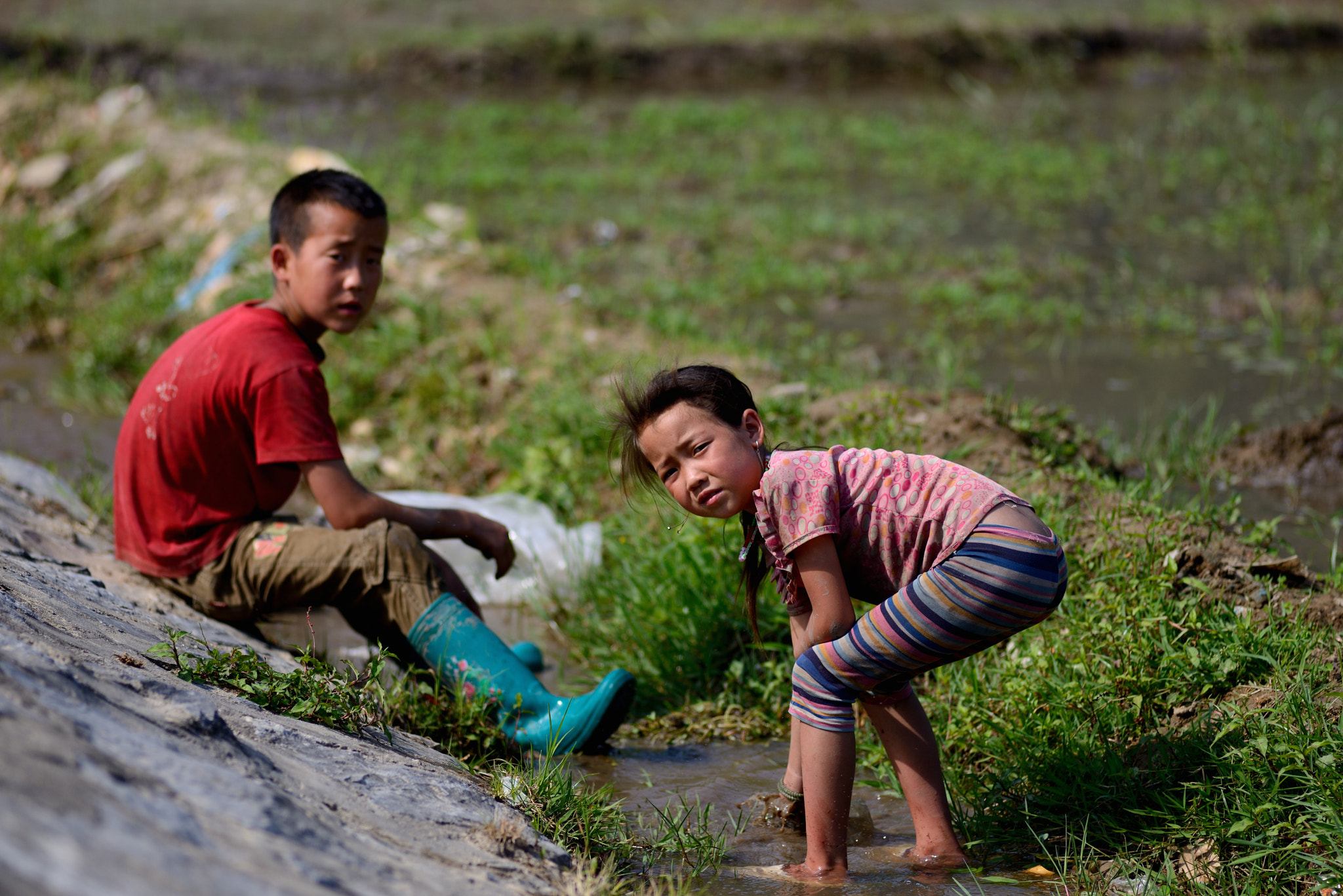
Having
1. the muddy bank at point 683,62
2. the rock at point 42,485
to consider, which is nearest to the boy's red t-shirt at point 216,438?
the rock at point 42,485

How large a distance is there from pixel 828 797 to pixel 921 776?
28 centimetres

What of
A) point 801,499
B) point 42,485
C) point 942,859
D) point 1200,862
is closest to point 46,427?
point 42,485

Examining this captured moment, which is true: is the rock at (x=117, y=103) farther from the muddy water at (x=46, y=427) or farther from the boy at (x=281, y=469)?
the boy at (x=281, y=469)

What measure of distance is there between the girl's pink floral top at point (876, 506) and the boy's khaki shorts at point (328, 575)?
100 cm

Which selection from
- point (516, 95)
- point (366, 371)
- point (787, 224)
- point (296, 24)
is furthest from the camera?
point (296, 24)

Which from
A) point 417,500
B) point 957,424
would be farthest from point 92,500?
point 957,424

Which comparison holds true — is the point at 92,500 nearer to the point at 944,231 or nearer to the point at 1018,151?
the point at 944,231

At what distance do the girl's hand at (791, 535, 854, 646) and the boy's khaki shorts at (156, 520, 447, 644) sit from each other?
3.53 feet

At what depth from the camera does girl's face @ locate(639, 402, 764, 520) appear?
92.7 inches

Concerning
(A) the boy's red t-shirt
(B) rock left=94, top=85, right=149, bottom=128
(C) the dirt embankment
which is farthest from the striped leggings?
(B) rock left=94, top=85, right=149, bottom=128

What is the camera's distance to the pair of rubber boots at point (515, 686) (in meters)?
2.79

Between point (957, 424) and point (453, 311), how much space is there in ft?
8.94

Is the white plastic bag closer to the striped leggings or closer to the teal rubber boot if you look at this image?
the teal rubber boot

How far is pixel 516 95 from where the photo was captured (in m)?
15.0
